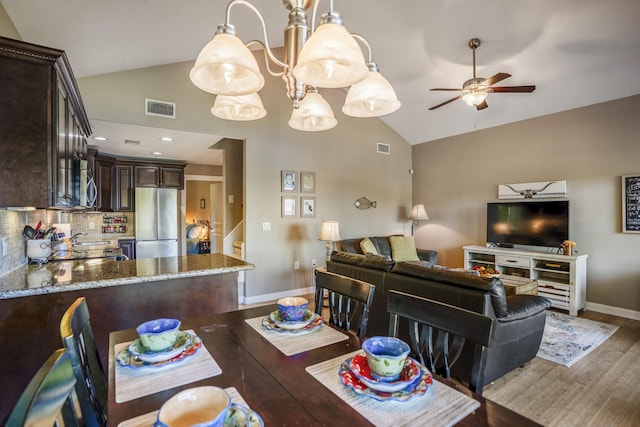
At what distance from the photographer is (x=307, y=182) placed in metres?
5.24

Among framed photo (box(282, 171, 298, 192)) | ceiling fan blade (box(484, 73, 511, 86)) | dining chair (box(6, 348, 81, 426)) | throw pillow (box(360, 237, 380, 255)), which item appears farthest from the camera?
throw pillow (box(360, 237, 380, 255))

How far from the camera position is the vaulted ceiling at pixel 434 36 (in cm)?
257

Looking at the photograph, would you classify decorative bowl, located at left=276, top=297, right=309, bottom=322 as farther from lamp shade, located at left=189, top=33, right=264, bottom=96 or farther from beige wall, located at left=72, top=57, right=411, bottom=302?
beige wall, located at left=72, top=57, right=411, bottom=302

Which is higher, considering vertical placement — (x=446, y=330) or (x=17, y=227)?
(x=17, y=227)

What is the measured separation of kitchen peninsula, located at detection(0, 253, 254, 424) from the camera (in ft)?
6.10

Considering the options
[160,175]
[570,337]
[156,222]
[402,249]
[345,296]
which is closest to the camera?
[345,296]

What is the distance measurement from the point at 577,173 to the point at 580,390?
10.5 ft

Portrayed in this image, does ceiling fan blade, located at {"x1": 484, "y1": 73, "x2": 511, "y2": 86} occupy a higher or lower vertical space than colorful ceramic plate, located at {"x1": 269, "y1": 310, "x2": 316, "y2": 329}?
higher

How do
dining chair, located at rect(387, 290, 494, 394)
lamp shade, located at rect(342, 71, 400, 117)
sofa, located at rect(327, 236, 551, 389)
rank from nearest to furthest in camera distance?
dining chair, located at rect(387, 290, 494, 394), lamp shade, located at rect(342, 71, 400, 117), sofa, located at rect(327, 236, 551, 389)

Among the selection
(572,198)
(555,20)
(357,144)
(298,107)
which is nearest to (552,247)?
(572,198)

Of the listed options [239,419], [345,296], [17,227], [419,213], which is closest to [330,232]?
[419,213]

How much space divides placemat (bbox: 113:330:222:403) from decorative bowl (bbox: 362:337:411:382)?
52 centimetres

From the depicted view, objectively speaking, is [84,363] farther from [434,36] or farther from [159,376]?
[434,36]

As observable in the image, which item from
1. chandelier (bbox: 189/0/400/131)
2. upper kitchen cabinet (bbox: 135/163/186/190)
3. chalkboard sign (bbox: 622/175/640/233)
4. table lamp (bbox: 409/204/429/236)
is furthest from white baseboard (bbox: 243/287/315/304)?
chalkboard sign (bbox: 622/175/640/233)
